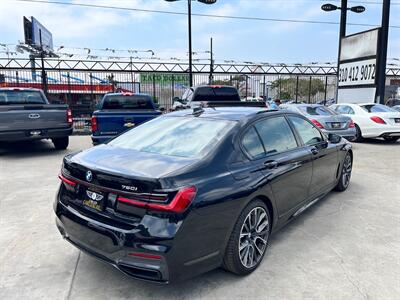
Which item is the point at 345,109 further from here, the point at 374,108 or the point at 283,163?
the point at 283,163

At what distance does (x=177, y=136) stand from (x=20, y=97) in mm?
7989

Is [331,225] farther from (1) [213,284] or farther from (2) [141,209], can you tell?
(2) [141,209]

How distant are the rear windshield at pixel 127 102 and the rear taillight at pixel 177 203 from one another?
6.91 metres

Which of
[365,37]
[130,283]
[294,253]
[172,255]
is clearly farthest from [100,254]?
[365,37]

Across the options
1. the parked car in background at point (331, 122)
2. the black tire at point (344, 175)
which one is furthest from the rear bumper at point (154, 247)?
the parked car in background at point (331, 122)

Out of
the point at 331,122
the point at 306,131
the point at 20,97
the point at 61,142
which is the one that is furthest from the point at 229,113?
the point at 20,97

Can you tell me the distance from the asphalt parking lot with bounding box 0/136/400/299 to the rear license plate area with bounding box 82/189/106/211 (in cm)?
73

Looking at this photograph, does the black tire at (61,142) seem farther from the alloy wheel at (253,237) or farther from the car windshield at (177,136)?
the alloy wheel at (253,237)

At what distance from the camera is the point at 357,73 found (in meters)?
14.9

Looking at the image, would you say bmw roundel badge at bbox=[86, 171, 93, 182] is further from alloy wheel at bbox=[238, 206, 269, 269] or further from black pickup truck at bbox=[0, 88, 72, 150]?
black pickup truck at bbox=[0, 88, 72, 150]

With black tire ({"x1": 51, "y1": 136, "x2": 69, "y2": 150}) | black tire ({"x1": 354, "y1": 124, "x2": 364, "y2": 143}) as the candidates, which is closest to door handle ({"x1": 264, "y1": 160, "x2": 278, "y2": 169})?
black tire ({"x1": 51, "y1": 136, "x2": 69, "y2": 150})

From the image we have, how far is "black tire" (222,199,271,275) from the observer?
9.25ft

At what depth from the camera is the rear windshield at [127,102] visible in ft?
29.2

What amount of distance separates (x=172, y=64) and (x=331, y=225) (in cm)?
2276
